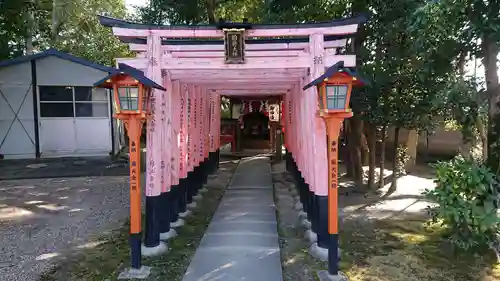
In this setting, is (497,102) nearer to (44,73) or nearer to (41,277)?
(41,277)

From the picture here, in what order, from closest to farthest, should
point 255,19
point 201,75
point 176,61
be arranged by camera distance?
1. point 176,61
2. point 201,75
3. point 255,19

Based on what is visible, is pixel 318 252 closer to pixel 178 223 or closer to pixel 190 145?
pixel 178 223

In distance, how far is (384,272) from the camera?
204 inches

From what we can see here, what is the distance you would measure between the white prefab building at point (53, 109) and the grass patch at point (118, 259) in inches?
354

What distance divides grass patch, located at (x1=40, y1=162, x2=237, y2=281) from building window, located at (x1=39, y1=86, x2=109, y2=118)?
30.2 ft

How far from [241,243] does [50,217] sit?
4.26 meters

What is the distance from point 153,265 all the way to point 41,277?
4.60 feet

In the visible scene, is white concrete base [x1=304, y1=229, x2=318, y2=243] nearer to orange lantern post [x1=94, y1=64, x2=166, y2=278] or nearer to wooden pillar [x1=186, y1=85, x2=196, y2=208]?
orange lantern post [x1=94, y1=64, x2=166, y2=278]

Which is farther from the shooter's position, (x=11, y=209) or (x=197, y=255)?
(x=11, y=209)

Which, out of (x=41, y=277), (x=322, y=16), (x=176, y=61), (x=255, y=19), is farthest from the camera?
(x=255, y=19)

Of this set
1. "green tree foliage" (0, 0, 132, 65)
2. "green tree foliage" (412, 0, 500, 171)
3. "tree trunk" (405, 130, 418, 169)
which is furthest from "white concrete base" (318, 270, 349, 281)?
"green tree foliage" (0, 0, 132, 65)

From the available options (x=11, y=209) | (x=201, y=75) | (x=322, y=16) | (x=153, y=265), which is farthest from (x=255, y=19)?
(x=153, y=265)

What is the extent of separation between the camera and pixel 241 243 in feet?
20.1

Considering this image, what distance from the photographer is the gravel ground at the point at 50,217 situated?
5633 mm
